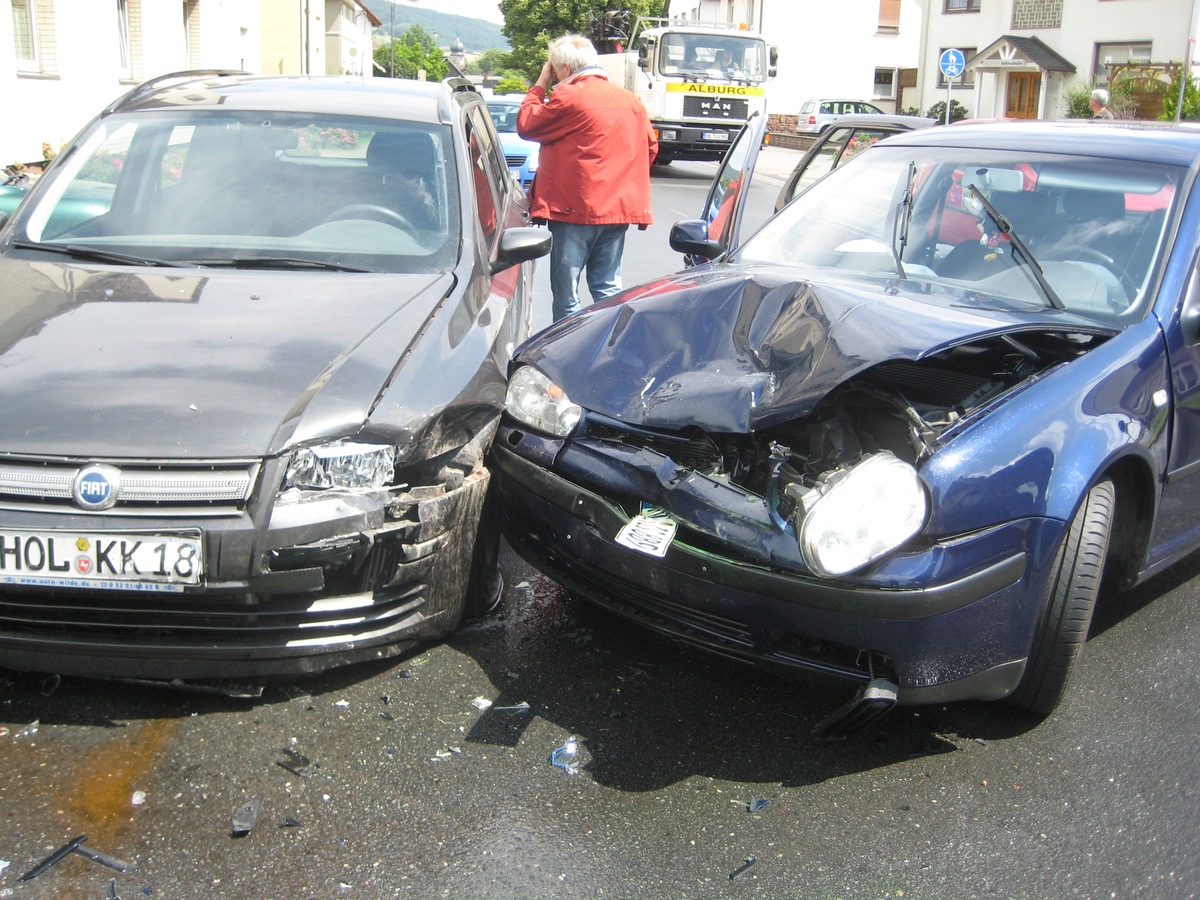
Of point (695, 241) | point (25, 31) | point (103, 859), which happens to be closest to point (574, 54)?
point (695, 241)

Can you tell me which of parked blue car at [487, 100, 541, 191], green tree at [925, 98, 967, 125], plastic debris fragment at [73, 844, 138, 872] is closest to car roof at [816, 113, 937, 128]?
plastic debris fragment at [73, 844, 138, 872]

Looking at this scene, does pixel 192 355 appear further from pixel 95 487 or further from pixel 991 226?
pixel 991 226

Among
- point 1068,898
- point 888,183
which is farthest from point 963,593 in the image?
point 888,183

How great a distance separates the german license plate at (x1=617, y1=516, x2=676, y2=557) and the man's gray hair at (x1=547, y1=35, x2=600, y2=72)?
13.0 feet

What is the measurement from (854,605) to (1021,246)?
6.00 feet

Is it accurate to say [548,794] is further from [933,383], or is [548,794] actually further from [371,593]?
[933,383]

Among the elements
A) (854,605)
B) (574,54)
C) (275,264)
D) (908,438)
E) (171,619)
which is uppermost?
(574,54)

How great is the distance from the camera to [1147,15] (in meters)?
38.3

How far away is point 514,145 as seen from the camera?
61.3ft

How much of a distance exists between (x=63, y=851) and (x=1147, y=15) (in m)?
43.1

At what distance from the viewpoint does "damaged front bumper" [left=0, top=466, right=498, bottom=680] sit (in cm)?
287

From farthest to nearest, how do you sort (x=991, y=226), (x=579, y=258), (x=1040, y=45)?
(x=1040, y=45) → (x=579, y=258) → (x=991, y=226)

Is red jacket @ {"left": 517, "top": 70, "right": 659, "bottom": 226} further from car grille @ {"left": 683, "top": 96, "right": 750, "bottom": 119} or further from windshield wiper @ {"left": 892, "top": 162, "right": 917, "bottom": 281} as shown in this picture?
car grille @ {"left": 683, "top": 96, "right": 750, "bottom": 119}

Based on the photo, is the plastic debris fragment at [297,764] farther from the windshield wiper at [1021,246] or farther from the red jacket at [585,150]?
the red jacket at [585,150]
